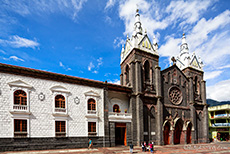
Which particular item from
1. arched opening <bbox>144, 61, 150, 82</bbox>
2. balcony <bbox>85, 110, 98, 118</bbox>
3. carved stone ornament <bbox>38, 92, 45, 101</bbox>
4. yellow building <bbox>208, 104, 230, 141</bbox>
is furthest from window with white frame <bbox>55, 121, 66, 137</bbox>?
yellow building <bbox>208, 104, 230, 141</bbox>

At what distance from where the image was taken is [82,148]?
66.7ft

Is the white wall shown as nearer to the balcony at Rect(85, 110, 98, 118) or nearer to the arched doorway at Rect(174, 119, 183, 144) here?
the balcony at Rect(85, 110, 98, 118)

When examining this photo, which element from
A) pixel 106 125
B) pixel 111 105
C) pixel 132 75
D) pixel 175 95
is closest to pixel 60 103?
pixel 106 125

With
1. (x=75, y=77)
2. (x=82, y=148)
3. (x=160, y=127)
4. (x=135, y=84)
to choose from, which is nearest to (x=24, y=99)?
(x=75, y=77)

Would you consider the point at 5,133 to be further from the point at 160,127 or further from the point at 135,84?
the point at 160,127

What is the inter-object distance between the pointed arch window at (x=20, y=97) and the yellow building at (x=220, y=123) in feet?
146

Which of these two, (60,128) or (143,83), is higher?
(143,83)

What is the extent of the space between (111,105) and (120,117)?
2.49 meters

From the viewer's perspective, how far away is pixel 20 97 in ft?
58.6

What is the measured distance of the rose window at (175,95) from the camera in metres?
29.8

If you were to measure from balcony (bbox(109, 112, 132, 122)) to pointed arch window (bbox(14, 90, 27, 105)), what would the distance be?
11464mm

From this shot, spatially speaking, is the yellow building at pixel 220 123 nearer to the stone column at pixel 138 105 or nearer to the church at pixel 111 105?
the church at pixel 111 105

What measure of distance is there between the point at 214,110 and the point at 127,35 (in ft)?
116

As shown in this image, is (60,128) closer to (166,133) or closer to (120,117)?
(120,117)
